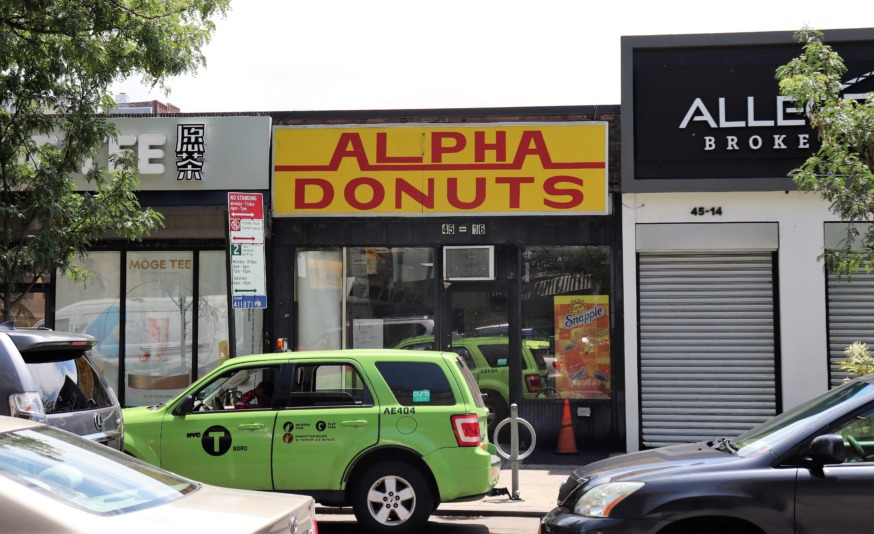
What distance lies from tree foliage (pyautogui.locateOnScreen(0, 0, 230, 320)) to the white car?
6.23m

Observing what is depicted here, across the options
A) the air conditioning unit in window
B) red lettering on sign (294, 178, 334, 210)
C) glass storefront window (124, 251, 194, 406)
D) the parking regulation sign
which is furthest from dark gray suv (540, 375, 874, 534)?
glass storefront window (124, 251, 194, 406)

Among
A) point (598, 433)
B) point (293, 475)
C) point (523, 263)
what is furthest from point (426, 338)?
point (293, 475)

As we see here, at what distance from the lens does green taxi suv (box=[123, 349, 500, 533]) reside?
335 inches

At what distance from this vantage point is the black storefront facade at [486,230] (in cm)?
1377

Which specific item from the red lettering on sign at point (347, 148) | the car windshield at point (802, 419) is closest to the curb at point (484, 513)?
the car windshield at point (802, 419)

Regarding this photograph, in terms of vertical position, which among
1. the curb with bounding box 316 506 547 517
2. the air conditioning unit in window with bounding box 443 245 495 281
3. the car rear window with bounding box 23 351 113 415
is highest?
the air conditioning unit in window with bounding box 443 245 495 281

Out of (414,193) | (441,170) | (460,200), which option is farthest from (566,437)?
(441,170)

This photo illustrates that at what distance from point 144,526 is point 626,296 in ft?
34.8

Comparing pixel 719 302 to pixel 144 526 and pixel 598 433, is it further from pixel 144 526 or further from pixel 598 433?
pixel 144 526

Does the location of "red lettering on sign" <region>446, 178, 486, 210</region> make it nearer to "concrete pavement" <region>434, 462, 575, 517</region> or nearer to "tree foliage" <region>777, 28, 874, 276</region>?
"concrete pavement" <region>434, 462, 575, 517</region>

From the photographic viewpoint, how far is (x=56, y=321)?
48.9ft

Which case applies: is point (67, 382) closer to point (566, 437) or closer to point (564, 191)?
point (566, 437)

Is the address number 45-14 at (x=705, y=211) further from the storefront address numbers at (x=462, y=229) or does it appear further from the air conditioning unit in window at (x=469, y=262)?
the storefront address numbers at (x=462, y=229)

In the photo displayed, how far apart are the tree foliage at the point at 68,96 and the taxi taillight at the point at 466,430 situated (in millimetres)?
5021
